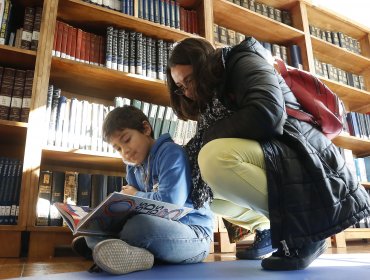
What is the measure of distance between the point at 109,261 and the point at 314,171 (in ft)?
1.73

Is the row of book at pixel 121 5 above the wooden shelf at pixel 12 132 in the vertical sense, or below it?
above

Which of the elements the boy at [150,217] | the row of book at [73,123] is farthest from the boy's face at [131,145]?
the row of book at [73,123]

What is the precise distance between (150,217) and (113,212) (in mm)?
97

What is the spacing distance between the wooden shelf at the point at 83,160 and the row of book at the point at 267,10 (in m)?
1.42

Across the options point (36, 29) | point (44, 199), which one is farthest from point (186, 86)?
point (36, 29)

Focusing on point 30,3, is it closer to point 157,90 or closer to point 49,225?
point 157,90

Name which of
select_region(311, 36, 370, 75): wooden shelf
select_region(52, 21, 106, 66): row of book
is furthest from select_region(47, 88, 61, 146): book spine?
select_region(311, 36, 370, 75): wooden shelf

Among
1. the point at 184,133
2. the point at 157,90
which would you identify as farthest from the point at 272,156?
the point at 157,90

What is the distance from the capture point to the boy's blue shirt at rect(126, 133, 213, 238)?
3.14ft

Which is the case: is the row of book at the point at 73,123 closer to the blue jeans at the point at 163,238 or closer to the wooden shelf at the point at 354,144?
the blue jeans at the point at 163,238

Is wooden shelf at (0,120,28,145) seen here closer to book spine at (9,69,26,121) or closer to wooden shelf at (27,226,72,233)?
book spine at (9,69,26,121)

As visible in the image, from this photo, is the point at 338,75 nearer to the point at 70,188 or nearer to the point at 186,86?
the point at 186,86

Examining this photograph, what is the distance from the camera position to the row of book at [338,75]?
8.64 feet

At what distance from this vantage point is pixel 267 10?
8.07 feet
